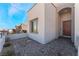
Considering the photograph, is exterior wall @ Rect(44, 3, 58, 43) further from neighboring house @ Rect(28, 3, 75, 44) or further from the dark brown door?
the dark brown door

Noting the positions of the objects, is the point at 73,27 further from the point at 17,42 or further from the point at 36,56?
the point at 17,42

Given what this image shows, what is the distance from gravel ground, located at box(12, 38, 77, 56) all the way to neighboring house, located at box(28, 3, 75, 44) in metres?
0.07

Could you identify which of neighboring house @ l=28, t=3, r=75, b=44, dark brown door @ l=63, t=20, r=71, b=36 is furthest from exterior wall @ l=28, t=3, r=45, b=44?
dark brown door @ l=63, t=20, r=71, b=36

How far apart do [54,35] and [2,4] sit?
0.90 metres

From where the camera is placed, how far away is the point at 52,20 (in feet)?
5.76

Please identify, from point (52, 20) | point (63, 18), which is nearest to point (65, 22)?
point (63, 18)

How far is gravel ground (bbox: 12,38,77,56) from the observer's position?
1708 millimetres

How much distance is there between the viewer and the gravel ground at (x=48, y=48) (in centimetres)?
171

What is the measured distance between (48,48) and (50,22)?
0.38 m

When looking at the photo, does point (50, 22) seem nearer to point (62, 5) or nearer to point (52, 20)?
point (52, 20)

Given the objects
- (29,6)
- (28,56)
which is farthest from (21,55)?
(29,6)

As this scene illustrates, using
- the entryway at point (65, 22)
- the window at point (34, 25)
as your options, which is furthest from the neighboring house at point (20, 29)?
the entryway at point (65, 22)

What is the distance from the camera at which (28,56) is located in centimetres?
172

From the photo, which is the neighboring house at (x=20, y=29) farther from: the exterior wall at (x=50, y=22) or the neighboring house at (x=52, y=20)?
the exterior wall at (x=50, y=22)
